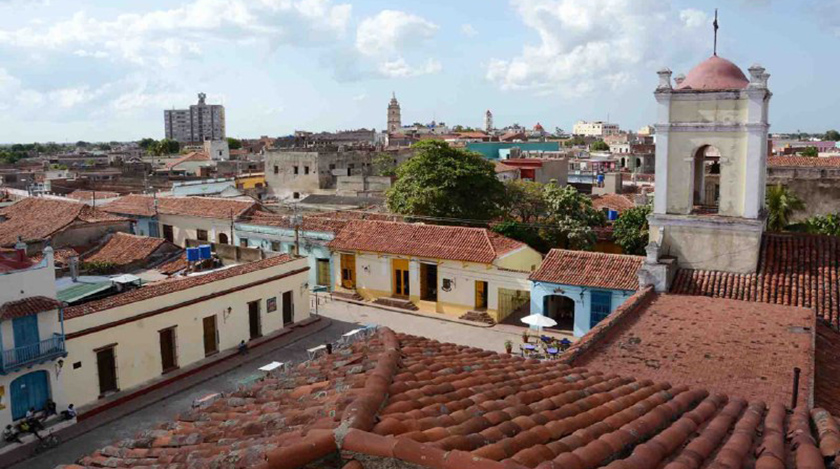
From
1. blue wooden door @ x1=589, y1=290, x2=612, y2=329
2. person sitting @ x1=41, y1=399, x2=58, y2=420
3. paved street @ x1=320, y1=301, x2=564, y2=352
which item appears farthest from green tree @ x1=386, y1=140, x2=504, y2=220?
person sitting @ x1=41, y1=399, x2=58, y2=420

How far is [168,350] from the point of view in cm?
1909

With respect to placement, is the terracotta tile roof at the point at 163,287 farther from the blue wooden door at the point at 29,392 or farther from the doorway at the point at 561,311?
the doorway at the point at 561,311

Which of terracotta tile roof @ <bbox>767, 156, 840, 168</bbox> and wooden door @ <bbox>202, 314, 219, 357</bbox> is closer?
wooden door @ <bbox>202, 314, 219, 357</bbox>

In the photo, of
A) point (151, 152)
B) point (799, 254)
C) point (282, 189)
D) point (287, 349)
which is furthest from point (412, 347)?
point (151, 152)

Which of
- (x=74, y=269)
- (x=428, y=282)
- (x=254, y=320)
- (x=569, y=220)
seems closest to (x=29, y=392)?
(x=74, y=269)

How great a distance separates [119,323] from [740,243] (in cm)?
1514

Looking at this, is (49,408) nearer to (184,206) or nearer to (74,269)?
(74,269)

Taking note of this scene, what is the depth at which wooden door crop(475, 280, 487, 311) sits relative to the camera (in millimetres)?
24547

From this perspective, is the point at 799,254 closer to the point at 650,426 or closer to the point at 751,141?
the point at 751,141

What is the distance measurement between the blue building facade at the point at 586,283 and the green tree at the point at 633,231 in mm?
8247

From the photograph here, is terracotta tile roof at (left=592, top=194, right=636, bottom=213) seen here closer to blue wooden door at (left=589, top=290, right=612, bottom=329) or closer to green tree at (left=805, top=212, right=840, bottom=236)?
green tree at (left=805, top=212, right=840, bottom=236)

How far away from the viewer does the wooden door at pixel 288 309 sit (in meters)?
23.5

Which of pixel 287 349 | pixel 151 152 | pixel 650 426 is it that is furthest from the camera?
pixel 151 152

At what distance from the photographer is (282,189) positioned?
51438mm
